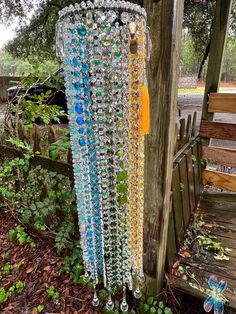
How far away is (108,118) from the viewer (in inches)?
32.1

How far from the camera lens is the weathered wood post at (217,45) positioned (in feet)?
6.48

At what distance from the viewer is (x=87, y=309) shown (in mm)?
1401

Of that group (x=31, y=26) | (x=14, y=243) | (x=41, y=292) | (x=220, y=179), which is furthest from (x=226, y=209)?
(x=31, y=26)

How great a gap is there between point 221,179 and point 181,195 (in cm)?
98

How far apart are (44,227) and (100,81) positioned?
1.38 meters

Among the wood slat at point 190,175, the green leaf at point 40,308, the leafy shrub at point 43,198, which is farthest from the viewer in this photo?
the wood slat at point 190,175

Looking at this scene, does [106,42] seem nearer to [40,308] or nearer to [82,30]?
[82,30]

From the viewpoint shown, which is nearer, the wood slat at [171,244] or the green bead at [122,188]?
the green bead at [122,188]

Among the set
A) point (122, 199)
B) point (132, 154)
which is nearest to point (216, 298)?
point (122, 199)

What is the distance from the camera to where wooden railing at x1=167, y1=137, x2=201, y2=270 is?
1.47 m

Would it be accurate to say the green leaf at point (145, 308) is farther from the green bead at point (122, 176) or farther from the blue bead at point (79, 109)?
the blue bead at point (79, 109)

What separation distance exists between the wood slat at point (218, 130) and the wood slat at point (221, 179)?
394 mm

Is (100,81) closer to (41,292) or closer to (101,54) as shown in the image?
(101,54)

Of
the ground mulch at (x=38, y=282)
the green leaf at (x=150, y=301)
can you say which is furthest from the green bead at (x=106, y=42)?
the ground mulch at (x=38, y=282)
